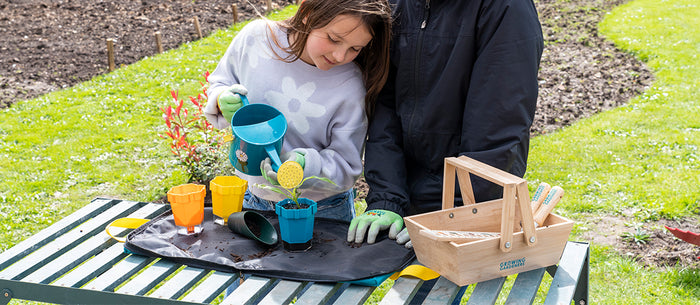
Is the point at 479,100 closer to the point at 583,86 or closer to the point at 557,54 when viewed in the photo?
the point at 583,86

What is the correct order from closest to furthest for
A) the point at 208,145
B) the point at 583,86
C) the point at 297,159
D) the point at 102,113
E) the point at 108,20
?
the point at 297,159 → the point at 208,145 → the point at 102,113 → the point at 583,86 → the point at 108,20

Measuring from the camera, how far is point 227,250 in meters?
1.82

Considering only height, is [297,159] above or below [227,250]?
above

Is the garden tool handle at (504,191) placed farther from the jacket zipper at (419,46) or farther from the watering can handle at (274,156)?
the watering can handle at (274,156)

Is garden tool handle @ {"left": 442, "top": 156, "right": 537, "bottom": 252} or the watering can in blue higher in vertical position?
the watering can in blue

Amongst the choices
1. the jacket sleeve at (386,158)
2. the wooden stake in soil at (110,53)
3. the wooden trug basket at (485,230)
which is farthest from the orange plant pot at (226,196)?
the wooden stake in soil at (110,53)

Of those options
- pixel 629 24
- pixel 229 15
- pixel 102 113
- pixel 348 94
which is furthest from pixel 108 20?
pixel 348 94

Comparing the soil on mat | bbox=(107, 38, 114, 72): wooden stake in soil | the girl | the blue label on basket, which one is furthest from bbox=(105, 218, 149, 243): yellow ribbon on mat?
bbox=(107, 38, 114, 72): wooden stake in soil

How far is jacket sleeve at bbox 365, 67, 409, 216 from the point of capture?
197cm

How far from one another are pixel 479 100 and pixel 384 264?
51cm

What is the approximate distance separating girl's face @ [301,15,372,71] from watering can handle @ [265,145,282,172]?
0.32 metres

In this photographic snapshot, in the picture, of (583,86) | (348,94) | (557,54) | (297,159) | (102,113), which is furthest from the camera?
(557,54)

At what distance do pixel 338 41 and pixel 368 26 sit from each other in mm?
99

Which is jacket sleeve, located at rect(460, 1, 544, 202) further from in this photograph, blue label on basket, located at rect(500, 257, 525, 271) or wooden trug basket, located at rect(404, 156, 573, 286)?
blue label on basket, located at rect(500, 257, 525, 271)
